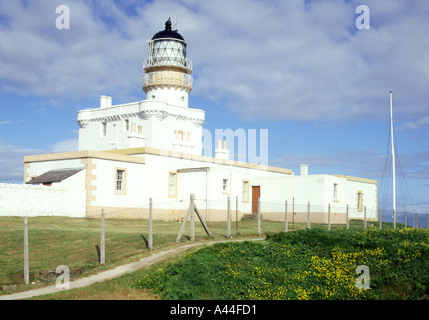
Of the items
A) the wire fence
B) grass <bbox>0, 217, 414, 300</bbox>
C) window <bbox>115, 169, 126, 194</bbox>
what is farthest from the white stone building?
grass <bbox>0, 217, 414, 300</bbox>

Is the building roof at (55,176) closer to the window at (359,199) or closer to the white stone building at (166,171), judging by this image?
the white stone building at (166,171)

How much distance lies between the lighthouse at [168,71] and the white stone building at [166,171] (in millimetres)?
99

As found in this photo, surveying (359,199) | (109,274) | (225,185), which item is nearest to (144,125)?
(225,185)

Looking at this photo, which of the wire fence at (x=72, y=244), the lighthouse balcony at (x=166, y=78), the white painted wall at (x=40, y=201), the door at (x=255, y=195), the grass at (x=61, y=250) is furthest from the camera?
the lighthouse balcony at (x=166, y=78)

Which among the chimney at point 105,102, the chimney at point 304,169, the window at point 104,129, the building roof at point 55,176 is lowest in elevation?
the building roof at point 55,176

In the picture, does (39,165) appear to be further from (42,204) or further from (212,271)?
(212,271)

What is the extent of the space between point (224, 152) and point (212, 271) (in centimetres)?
3194

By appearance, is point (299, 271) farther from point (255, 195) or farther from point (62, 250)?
point (255, 195)

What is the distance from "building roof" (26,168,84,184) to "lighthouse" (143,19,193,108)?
57.3 ft

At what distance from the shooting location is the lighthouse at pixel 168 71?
46562 millimetres

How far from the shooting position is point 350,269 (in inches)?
550

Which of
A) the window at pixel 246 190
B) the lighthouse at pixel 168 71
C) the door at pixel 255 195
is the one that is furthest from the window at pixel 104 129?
the door at pixel 255 195

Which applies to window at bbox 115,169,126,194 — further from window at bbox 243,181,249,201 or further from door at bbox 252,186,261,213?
door at bbox 252,186,261,213
